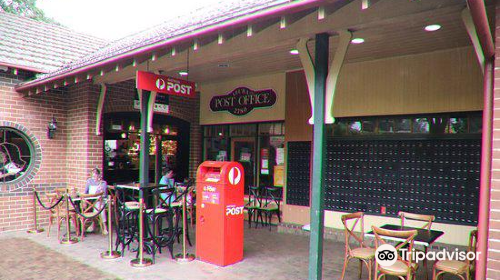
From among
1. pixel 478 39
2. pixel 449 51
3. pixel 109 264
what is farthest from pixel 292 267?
pixel 449 51

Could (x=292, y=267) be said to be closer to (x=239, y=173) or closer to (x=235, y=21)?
(x=239, y=173)

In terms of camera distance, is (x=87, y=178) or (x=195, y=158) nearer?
(x=87, y=178)

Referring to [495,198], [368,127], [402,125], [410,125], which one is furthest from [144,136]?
[495,198]

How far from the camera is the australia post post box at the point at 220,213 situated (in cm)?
536

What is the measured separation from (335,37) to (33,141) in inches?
270

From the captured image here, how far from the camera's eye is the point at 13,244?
21.4ft

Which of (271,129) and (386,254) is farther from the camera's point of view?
(271,129)

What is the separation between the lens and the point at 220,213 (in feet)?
17.6

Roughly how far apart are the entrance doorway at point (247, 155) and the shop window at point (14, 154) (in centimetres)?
484

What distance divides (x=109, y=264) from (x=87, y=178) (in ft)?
10.3

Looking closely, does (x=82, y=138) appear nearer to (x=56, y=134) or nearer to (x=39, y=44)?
(x=56, y=134)

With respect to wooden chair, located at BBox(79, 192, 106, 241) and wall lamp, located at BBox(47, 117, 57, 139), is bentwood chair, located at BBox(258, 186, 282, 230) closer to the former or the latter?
wooden chair, located at BBox(79, 192, 106, 241)

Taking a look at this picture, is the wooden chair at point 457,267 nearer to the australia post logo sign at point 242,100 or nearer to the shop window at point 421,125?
the shop window at point 421,125

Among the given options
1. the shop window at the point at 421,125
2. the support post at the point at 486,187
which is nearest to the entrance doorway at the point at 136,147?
the shop window at the point at 421,125
